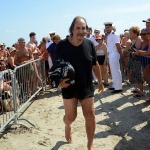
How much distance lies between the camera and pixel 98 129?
533cm

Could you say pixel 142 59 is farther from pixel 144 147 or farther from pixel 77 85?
pixel 77 85

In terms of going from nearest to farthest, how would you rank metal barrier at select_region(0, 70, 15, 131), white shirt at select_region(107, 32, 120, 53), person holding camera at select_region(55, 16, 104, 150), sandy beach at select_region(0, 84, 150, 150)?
person holding camera at select_region(55, 16, 104, 150), sandy beach at select_region(0, 84, 150, 150), metal barrier at select_region(0, 70, 15, 131), white shirt at select_region(107, 32, 120, 53)

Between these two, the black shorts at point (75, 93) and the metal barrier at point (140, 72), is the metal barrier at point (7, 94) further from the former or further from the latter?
the metal barrier at point (140, 72)

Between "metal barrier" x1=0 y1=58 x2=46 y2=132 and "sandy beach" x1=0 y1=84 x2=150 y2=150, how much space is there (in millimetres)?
257

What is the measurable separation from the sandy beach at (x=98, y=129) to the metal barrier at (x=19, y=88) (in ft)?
0.84

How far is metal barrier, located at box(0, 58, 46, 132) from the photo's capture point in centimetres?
573

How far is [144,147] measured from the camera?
440cm

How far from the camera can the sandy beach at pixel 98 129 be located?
4598 millimetres

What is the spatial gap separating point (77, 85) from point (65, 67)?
1.17 feet

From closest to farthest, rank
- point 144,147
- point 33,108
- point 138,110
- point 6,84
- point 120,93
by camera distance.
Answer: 1. point 144,147
2. point 6,84
3. point 138,110
4. point 33,108
5. point 120,93

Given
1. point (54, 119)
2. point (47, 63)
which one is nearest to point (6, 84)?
point (54, 119)

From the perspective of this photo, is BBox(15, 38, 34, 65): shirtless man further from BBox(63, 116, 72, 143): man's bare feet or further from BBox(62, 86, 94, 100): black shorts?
BBox(62, 86, 94, 100): black shorts

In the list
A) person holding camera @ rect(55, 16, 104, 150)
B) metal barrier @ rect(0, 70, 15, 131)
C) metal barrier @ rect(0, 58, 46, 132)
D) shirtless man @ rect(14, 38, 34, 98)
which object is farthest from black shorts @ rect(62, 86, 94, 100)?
shirtless man @ rect(14, 38, 34, 98)

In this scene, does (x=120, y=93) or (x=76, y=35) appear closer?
(x=76, y=35)
